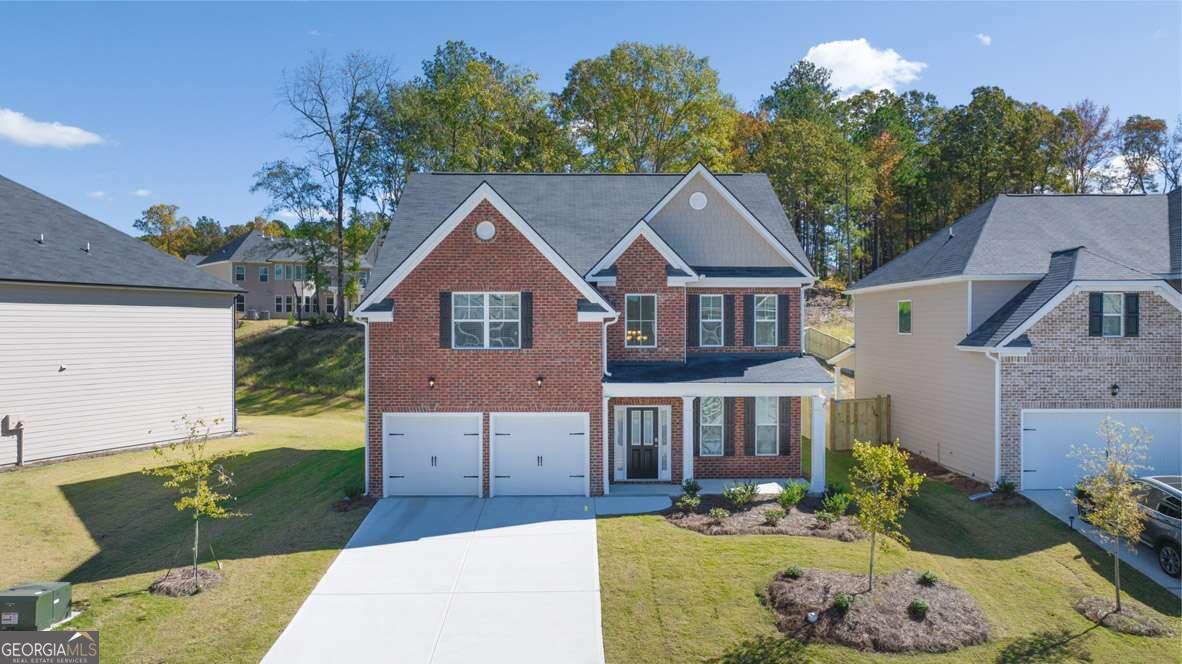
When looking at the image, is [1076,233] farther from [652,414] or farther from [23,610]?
[23,610]

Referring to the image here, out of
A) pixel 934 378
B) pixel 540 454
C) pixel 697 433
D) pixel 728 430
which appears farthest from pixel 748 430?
pixel 934 378

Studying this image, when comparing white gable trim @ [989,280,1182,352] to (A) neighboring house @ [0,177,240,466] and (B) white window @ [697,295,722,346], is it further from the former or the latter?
(A) neighboring house @ [0,177,240,466]

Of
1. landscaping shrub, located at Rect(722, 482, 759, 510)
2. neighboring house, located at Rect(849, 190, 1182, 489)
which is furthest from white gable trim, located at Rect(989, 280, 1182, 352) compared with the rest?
landscaping shrub, located at Rect(722, 482, 759, 510)

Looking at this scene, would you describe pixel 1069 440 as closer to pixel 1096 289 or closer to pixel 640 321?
pixel 1096 289

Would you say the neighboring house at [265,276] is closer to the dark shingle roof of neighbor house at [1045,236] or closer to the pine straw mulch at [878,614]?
the dark shingle roof of neighbor house at [1045,236]

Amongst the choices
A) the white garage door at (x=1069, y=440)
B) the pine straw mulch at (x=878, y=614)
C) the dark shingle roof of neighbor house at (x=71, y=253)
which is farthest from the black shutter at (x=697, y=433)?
the dark shingle roof of neighbor house at (x=71, y=253)

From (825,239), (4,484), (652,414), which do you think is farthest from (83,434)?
(825,239)
